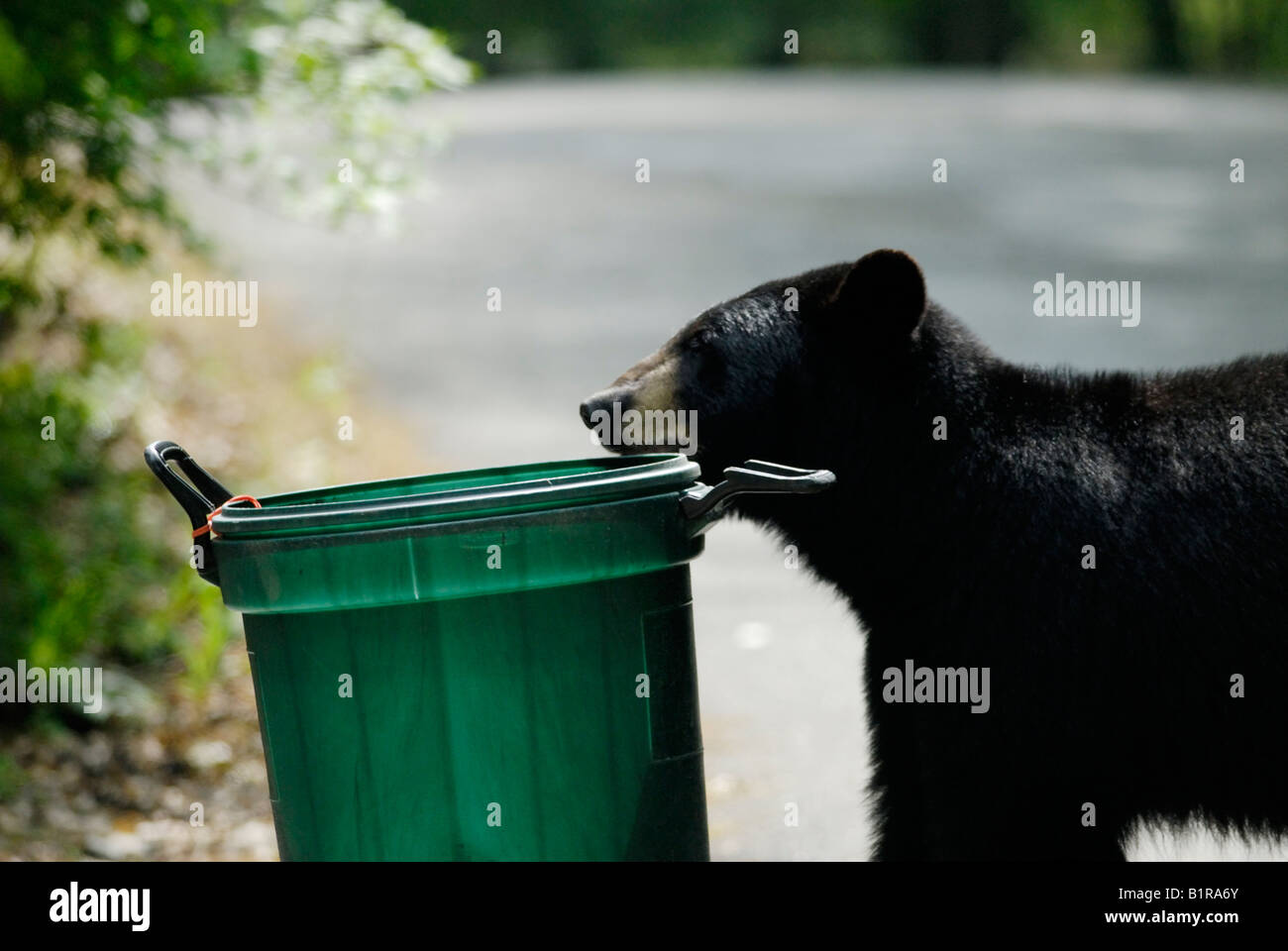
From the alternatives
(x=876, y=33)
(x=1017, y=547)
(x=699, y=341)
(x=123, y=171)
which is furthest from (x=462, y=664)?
(x=876, y=33)

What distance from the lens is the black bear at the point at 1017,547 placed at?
3135mm

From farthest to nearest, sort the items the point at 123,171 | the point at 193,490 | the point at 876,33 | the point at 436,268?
the point at 876,33 < the point at 436,268 < the point at 123,171 < the point at 193,490

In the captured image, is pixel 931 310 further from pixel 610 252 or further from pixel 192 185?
pixel 192 185

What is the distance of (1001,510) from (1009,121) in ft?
62.3

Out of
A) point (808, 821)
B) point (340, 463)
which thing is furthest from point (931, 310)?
point (340, 463)

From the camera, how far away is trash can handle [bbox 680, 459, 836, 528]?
2912 millimetres

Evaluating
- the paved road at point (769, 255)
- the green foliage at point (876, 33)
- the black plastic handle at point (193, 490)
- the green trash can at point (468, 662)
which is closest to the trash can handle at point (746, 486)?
the green trash can at point (468, 662)

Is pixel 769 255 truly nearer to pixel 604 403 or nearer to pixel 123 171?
pixel 123 171

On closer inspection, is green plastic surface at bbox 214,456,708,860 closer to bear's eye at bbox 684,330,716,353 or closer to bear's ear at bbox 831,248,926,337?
bear's eye at bbox 684,330,716,353

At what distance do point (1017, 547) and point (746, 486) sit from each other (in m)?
0.65

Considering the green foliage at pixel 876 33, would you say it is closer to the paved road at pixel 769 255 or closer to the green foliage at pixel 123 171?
the paved road at pixel 769 255

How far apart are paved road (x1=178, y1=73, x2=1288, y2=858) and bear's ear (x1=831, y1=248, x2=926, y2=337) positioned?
1950 mm

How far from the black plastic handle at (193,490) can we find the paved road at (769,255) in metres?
2.34

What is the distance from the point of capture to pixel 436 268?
16156 millimetres
